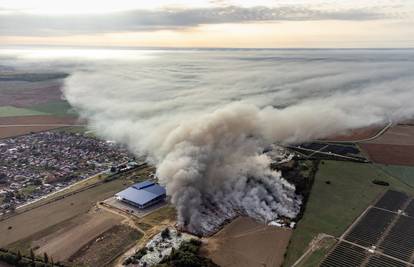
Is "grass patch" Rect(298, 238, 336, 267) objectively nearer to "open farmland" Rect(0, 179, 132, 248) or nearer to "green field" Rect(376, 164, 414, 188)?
"green field" Rect(376, 164, 414, 188)

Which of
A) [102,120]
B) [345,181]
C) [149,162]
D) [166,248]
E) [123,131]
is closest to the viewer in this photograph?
[166,248]

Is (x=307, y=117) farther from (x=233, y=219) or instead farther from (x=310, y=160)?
(x=233, y=219)

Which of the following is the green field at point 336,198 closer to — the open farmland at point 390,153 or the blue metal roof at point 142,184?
the open farmland at point 390,153

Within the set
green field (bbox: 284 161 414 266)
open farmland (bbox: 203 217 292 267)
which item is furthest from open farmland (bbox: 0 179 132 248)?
green field (bbox: 284 161 414 266)

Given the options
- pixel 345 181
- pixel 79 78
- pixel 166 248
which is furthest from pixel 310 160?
pixel 79 78

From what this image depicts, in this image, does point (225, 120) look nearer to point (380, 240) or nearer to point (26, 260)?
point (380, 240)

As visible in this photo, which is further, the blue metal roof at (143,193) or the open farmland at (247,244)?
the blue metal roof at (143,193)

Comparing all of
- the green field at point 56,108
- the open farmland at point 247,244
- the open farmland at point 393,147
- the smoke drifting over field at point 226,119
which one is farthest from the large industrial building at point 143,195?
the green field at point 56,108
